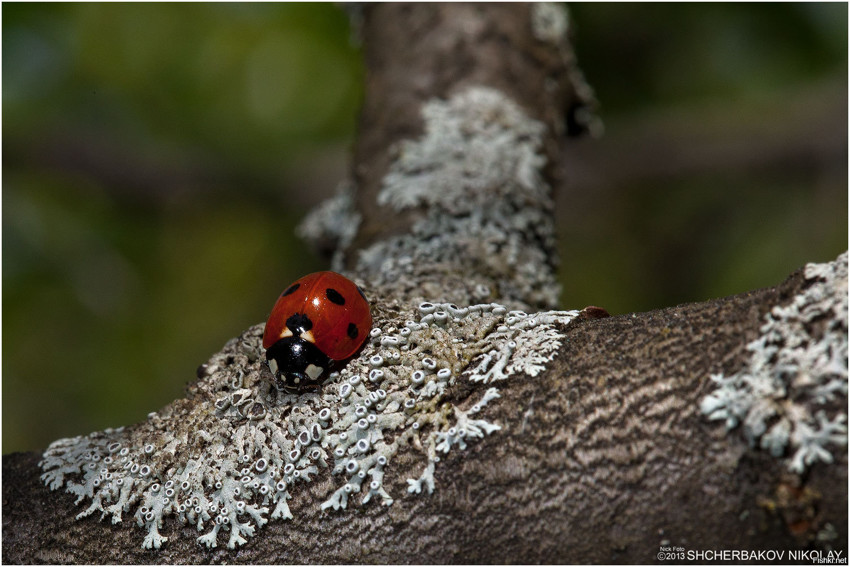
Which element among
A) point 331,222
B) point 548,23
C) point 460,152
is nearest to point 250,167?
point 331,222

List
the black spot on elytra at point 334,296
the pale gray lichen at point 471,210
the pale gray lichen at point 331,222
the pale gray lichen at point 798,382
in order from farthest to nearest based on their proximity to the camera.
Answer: the pale gray lichen at point 331,222, the pale gray lichen at point 471,210, the black spot on elytra at point 334,296, the pale gray lichen at point 798,382

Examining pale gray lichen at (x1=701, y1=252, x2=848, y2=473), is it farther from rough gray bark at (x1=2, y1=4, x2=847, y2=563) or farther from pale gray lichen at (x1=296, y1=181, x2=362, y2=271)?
pale gray lichen at (x1=296, y1=181, x2=362, y2=271)

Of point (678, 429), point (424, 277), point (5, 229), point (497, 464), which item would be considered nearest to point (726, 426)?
point (678, 429)

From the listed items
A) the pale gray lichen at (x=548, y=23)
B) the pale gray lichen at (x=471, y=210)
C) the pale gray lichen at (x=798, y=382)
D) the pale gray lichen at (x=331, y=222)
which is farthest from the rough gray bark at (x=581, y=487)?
the pale gray lichen at (x=548, y=23)

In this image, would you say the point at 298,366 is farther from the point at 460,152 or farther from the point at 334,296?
the point at 460,152

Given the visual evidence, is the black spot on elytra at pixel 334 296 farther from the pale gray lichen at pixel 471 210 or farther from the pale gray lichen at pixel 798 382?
the pale gray lichen at pixel 798 382

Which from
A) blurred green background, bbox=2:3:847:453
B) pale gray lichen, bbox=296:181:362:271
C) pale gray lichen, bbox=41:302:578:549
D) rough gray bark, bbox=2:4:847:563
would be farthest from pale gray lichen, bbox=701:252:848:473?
blurred green background, bbox=2:3:847:453

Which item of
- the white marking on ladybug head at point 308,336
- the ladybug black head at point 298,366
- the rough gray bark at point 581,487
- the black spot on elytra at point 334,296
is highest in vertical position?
the black spot on elytra at point 334,296
